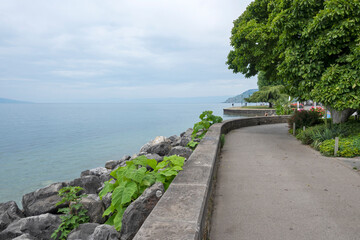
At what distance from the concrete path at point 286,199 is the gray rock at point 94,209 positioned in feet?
7.41

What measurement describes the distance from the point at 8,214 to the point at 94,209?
2.90 metres

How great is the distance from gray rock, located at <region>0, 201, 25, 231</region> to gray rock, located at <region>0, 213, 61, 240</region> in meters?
0.99

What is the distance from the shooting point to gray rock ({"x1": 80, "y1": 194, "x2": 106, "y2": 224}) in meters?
4.55

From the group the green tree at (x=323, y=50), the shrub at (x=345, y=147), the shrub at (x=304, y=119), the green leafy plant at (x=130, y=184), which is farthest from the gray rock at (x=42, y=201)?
the shrub at (x=304, y=119)

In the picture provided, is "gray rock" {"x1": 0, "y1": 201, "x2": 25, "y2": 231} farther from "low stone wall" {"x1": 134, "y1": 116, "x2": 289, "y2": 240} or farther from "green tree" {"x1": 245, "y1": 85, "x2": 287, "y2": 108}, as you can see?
"green tree" {"x1": 245, "y1": 85, "x2": 287, "y2": 108}

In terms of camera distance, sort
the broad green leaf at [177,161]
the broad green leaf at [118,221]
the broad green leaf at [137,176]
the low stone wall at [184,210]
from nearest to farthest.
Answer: the low stone wall at [184,210]
the broad green leaf at [118,221]
the broad green leaf at [137,176]
the broad green leaf at [177,161]

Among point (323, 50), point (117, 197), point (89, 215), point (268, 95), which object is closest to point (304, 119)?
point (323, 50)

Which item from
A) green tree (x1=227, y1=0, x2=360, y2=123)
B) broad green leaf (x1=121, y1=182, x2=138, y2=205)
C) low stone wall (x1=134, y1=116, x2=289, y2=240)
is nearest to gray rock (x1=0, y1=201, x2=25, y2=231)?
broad green leaf (x1=121, y1=182, x2=138, y2=205)

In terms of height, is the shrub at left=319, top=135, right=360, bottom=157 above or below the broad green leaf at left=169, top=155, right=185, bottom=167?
below

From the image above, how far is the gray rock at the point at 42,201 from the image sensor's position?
18.7 feet

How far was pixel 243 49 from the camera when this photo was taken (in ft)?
44.8

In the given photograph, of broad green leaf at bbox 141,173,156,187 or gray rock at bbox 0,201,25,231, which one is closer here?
broad green leaf at bbox 141,173,156,187

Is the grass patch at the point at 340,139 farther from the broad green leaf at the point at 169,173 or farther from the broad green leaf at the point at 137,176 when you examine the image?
the broad green leaf at the point at 137,176

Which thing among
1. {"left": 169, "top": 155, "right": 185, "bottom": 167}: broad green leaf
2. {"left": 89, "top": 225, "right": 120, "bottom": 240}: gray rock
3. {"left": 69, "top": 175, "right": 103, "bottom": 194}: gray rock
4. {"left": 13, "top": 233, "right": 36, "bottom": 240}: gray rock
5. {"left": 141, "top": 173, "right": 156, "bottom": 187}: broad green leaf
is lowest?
{"left": 69, "top": 175, "right": 103, "bottom": 194}: gray rock
